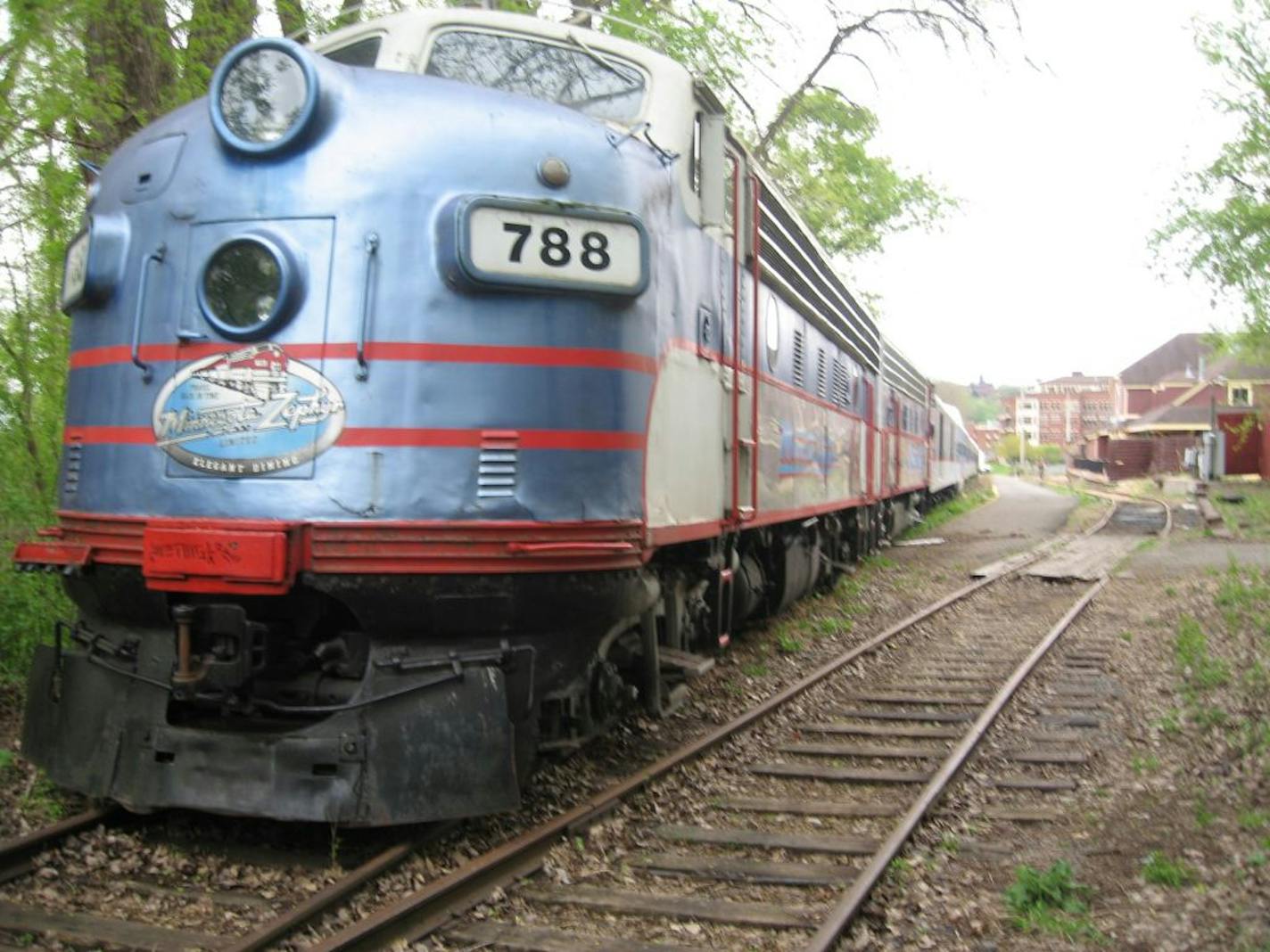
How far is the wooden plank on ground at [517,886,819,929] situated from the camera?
13.4 feet

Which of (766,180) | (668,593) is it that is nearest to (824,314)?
(766,180)

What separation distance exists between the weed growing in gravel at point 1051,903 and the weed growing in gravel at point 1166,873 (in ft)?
1.00

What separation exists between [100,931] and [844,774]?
3587 millimetres

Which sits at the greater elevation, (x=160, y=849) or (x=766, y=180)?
(x=766, y=180)

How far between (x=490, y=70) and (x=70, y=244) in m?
2.05

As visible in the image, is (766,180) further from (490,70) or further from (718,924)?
(718,924)

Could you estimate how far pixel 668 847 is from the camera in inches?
192

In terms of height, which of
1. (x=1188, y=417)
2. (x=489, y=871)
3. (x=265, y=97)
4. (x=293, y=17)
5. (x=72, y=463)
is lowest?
(x=489, y=871)

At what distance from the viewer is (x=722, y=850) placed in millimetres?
4879

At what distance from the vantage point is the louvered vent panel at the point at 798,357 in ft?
29.2

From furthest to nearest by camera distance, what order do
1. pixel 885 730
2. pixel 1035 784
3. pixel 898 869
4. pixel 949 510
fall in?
1. pixel 949 510
2. pixel 885 730
3. pixel 1035 784
4. pixel 898 869

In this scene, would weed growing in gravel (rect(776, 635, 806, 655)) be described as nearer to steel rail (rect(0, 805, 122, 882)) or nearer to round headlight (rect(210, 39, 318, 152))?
steel rail (rect(0, 805, 122, 882))

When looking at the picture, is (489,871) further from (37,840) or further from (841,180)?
(841,180)

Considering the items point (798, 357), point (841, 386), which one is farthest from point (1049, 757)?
point (841, 386)
